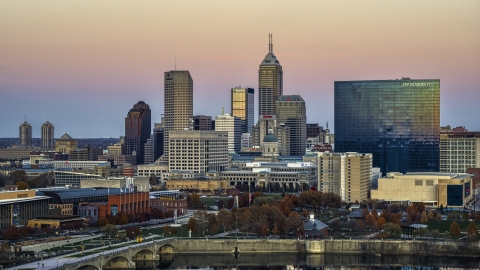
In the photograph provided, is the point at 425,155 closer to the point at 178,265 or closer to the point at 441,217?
the point at 441,217

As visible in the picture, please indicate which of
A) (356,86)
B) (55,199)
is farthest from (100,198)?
(356,86)

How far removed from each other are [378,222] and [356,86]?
7349 centimetres

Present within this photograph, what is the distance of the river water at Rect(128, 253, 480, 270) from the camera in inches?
3713

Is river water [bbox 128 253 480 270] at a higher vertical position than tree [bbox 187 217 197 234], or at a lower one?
lower

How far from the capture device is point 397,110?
18812 cm

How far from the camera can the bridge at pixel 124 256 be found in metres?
83.3

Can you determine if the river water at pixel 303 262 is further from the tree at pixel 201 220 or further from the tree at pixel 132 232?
the tree at pixel 201 220

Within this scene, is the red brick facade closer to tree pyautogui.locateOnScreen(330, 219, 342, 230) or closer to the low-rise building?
the low-rise building

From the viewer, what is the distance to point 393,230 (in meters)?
110

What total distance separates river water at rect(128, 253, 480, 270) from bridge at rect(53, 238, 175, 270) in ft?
3.93

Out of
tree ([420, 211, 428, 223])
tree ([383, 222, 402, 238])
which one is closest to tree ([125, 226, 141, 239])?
tree ([383, 222, 402, 238])

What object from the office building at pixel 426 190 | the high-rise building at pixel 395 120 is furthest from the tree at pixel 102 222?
the high-rise building at pixel 395 120

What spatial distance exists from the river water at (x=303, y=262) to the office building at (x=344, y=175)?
50.8 m

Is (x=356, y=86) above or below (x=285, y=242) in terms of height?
above
